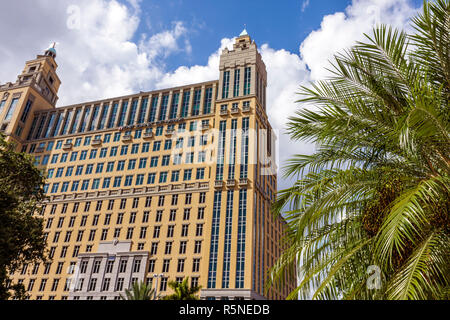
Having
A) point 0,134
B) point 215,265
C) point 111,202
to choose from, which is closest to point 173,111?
point 111,202

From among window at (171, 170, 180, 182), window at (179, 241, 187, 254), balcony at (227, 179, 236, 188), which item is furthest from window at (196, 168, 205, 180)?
window at (179, 241, 187, 254)

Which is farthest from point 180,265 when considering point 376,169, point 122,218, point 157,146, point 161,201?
point 376,169

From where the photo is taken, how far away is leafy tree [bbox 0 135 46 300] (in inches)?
723

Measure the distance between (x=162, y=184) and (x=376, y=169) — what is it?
54.4 metres

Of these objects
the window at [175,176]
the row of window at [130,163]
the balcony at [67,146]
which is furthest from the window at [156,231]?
the balcony at [67,146]

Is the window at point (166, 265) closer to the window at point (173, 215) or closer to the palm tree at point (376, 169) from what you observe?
the window at point (173, 215)

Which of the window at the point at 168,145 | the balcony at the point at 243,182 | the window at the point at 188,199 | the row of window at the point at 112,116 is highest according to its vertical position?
the row of window at the point at 112,116

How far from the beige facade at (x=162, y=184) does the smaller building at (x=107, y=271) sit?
0.59ft

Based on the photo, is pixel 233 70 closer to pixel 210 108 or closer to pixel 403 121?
pixel 210 108

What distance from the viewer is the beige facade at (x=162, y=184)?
51.9m

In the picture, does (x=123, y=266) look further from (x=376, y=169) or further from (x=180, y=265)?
(x=376, y=169)

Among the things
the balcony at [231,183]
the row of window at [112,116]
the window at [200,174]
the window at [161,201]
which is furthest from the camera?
the row of window at [112,116]

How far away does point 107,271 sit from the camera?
54.4 m

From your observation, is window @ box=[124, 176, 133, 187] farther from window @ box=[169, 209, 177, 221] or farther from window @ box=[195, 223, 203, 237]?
window @ box=[195, 223, 203, 237]
